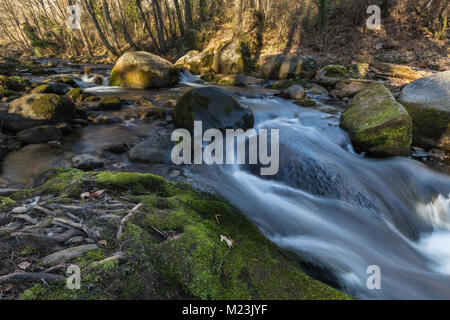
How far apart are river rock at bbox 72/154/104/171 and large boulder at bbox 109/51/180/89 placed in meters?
7.55

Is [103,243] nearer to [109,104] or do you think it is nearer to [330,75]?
[109,104]

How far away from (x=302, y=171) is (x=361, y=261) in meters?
2.26

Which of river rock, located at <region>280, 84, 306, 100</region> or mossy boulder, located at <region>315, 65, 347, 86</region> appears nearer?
river rock, located at <region>280, 84, 306, 100</region>

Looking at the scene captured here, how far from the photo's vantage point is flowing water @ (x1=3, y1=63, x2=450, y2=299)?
2.90m

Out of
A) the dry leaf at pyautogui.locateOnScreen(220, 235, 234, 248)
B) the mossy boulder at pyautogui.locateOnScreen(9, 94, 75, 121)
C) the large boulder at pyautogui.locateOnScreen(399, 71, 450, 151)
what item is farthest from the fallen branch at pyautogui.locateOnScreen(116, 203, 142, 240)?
the large boulder at pyautogui.locateOnScreen(399, 71, 450, 151)

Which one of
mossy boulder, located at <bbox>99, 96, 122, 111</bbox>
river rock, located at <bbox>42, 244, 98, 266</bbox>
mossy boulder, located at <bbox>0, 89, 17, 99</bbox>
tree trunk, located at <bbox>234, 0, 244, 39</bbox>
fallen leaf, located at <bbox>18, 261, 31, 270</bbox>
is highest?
tree trunk, located at <bbox>234, 0, 244, 39</bbox>

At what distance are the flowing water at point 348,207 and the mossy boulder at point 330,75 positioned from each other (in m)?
6.80

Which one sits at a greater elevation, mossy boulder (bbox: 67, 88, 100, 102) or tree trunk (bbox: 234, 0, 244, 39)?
tree trunk (bbox: 234, 0, 244, 39)

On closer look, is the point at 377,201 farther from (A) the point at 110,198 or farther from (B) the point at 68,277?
(B) the point at 68,277

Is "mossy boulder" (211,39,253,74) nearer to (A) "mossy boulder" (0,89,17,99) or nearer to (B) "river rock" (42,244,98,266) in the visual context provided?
(A) "mossy boulder" (0,89,17,99)

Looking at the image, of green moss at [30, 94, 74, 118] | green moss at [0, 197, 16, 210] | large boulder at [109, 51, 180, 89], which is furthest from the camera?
large boulder at [109, 51, 180, 89]

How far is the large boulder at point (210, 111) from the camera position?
6293 millimetres

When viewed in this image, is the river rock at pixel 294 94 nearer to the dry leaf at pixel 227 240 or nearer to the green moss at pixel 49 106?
the green moss at pixel 49 106

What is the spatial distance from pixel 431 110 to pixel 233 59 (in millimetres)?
11676
